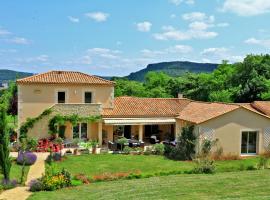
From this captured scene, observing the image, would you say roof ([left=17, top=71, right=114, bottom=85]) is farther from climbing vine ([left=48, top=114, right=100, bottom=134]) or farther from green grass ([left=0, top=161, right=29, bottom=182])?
green grass ([left=0, top=161, right=29, bottom=182])

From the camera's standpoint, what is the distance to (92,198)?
73.9 feet

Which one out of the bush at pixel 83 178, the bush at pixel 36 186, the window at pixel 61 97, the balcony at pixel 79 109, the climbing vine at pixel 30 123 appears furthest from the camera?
the window at pixel 61 97

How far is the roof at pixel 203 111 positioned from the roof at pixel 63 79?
10.2 metres

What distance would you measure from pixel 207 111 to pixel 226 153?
16.7 ft

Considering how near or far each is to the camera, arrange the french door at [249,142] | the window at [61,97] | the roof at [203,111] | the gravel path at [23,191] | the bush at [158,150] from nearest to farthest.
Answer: the gravel path at [23,191] < the roof at [203,111] < the french door at [249,142] < the bush at [158,150] < the window at [61,97]

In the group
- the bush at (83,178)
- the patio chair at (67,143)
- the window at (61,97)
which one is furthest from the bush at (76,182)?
the window at (61,97)

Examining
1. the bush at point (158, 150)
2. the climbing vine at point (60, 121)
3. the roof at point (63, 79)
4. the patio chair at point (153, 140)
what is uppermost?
the roof at point (63, 79)

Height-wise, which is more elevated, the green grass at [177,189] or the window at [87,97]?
the window at [87,97]

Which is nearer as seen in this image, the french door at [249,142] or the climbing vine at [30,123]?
the french door at [249,142]

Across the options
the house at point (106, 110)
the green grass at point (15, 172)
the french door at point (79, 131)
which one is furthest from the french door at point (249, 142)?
the green grass at point (15, 172)


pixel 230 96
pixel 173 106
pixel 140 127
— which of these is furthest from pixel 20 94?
pixel 230 96

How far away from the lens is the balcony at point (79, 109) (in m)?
45.5

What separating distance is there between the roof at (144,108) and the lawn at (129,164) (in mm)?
8638

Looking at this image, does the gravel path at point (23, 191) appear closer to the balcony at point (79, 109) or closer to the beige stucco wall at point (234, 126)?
the balcony at point (79, 109)
